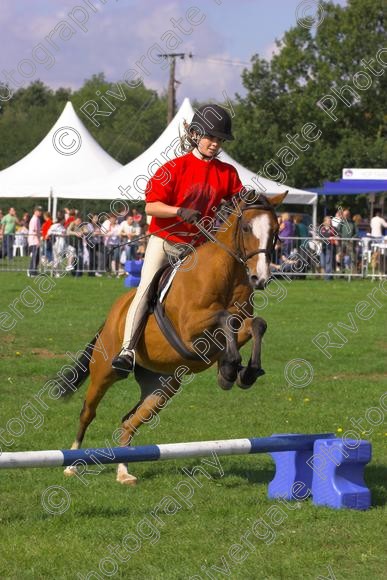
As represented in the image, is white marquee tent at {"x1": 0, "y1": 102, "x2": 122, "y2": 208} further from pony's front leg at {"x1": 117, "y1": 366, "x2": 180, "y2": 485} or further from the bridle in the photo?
the bridle

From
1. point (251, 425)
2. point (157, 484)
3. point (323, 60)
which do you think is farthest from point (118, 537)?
point (323, 60)

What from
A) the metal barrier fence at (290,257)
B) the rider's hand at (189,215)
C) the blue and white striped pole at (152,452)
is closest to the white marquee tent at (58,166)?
the metal barrier fence at (290,257)

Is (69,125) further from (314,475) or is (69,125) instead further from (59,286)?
(314,475)

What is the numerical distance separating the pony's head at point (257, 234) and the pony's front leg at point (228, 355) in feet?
1.25

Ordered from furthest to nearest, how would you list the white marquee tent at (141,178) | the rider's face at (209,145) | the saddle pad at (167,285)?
the white marquee tent at (141,178), the saddle pad at (167,285), the rider's face at (209,145)

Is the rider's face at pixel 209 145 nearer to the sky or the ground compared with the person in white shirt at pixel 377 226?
nearer to the sky

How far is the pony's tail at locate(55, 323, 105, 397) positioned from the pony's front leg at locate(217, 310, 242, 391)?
1.93m

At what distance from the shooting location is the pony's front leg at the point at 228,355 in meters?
7.90

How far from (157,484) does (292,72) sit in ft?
184

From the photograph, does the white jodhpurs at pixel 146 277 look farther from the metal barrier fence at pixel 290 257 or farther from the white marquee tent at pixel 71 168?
the white marquee tent at pixel 71 168

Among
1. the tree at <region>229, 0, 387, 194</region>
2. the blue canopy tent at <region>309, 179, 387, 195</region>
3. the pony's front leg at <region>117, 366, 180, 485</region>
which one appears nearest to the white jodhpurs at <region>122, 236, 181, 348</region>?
the pony's front leg at <region>117, 366, 180, 485</region>

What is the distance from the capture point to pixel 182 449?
24.1 ft

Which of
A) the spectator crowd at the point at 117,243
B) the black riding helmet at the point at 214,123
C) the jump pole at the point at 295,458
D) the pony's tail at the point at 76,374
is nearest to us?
the jump pole at the point at 295,458

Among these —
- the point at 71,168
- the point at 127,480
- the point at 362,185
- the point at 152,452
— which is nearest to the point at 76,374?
the point at 127,480
